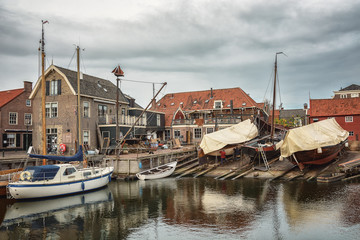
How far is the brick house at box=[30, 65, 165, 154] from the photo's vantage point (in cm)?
3638

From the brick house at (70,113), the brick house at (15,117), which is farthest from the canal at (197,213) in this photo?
the brick house at (15,117)

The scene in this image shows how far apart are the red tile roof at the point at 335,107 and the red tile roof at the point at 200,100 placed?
10.1 meters

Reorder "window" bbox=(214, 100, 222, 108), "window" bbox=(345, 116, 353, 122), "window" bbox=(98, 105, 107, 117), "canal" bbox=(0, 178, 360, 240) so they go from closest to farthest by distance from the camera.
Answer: "canal" bbox=(0, 178, 360, 240), "window" bbox=(98, 105, 107, 117), "window" bbox=(345, 116, 353, 122), "window" bbox=(214, 100, 222, 108)

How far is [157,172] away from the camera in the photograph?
99.9 feet

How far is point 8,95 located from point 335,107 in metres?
51.4

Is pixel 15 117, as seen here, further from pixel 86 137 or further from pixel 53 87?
pixel 86 137

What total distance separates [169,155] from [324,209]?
20.1 metres

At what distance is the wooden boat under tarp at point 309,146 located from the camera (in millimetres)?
27109

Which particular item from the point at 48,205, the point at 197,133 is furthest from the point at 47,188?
the point at 197,133

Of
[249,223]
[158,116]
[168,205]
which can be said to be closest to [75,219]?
[168,205]

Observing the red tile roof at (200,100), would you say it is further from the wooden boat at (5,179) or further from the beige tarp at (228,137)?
the wooden boat at (5,179)

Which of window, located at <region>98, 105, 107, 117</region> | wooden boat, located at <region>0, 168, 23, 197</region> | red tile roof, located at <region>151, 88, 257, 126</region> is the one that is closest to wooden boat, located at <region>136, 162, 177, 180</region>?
wooden boat, located at <region>0, 168, 23, 197</region>

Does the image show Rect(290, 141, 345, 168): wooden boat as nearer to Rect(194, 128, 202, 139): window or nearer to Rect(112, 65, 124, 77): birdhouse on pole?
Rect(194, 128, 202, 139): window

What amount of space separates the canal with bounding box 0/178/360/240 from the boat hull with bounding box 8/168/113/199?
558 mm
